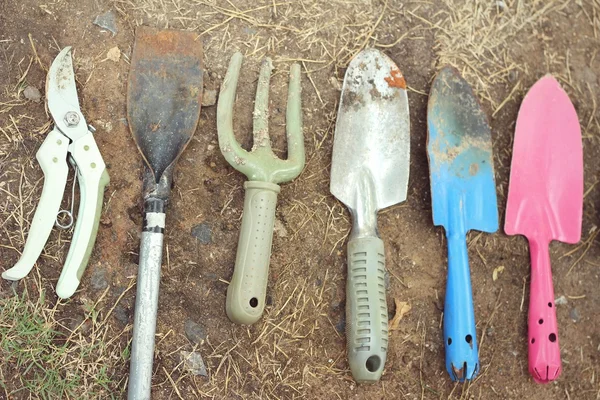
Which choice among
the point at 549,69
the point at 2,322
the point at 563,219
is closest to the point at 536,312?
the point at 563,219

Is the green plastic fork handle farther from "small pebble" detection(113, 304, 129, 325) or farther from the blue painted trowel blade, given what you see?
the blue painted trowel blade

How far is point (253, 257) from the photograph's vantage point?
1646 mm

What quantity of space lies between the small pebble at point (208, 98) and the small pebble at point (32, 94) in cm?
41

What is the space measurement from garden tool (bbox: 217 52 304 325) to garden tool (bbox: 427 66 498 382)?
1.29 ft

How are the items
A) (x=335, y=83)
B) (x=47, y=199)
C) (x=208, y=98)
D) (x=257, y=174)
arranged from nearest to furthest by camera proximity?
1. (x=47, y=199)
2. (x=257, y=174)
3. (x=208, y=98)
4. (x=335, y=83)

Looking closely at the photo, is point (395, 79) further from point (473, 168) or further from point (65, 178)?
point (65, 178)

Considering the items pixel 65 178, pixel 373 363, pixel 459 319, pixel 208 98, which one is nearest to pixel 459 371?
pixel 459 319

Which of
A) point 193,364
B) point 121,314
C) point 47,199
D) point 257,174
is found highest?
point 257,174

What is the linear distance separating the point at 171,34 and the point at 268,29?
0.88 feet

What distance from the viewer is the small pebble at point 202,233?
5.76ft

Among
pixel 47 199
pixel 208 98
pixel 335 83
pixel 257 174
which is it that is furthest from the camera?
pixel 335 83

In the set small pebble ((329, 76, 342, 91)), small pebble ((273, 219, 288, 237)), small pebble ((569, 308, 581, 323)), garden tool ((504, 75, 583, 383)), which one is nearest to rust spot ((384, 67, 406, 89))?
small pebble ((329, 76, 342, 91))

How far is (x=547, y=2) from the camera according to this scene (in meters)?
2.20

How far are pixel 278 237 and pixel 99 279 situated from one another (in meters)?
0.46
